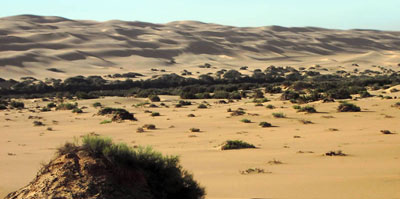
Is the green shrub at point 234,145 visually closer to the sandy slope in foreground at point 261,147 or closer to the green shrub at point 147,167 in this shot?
the sandy slope in foreground at point 261,147

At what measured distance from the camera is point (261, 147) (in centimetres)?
1351

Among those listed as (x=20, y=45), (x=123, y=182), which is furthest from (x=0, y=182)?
(x=20, y=45)

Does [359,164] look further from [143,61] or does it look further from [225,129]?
[143,61]

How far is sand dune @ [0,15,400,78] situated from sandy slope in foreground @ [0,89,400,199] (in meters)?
40.3

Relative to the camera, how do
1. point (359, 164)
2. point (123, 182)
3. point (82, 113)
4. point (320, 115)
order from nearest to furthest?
point (123, 182) < point (359, 164) < point (320, 115) < point (82, 113)

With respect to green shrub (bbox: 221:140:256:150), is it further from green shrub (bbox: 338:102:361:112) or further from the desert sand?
green shrub (bbox: 338:102:361:112)

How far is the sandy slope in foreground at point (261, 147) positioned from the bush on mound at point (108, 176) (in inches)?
70.3

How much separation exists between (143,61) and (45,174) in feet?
233

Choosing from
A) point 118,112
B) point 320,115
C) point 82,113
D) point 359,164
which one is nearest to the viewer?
point 359,164

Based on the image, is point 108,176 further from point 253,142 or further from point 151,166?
point 253,142

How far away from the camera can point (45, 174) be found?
601 cm

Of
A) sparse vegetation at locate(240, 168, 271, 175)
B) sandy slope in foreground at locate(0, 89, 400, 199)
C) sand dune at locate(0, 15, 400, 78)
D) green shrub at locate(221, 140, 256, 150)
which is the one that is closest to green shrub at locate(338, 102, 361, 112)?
sandy slope in foreground at locate(0, 89, 400, 199)

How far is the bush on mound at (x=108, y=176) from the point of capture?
5602mm

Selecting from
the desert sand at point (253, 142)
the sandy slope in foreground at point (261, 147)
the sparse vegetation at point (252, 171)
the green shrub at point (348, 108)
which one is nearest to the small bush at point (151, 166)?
the desert sand at point (253, 142)
